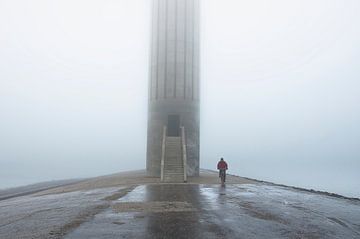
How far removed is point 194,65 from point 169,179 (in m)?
11.0

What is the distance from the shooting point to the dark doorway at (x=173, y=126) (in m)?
31.5

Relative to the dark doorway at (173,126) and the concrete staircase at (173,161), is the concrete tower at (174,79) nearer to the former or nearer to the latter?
the dark doorway at (173,126)

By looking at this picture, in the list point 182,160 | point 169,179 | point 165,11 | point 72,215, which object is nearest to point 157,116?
point 182,160

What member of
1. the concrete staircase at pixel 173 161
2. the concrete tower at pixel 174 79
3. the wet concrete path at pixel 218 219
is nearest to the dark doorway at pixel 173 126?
the concrete tower at pixel 174 79

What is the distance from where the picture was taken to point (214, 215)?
1149cm

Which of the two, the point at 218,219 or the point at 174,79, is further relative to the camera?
the point at 174,79

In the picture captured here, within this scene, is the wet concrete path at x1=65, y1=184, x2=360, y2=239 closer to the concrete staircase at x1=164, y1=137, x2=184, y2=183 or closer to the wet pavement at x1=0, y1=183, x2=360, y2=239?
the wet pavement at x1=0, y1=183, x2=360, y2=239

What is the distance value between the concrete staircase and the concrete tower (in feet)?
3.44

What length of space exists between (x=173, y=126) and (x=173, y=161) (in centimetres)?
448

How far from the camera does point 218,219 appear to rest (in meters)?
10.9

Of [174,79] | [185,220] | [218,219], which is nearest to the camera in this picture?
[185,220]

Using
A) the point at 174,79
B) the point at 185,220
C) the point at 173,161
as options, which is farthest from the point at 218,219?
the point at 174,79

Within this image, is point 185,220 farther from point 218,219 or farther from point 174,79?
point 174,79

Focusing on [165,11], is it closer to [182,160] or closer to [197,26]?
[197,26]
